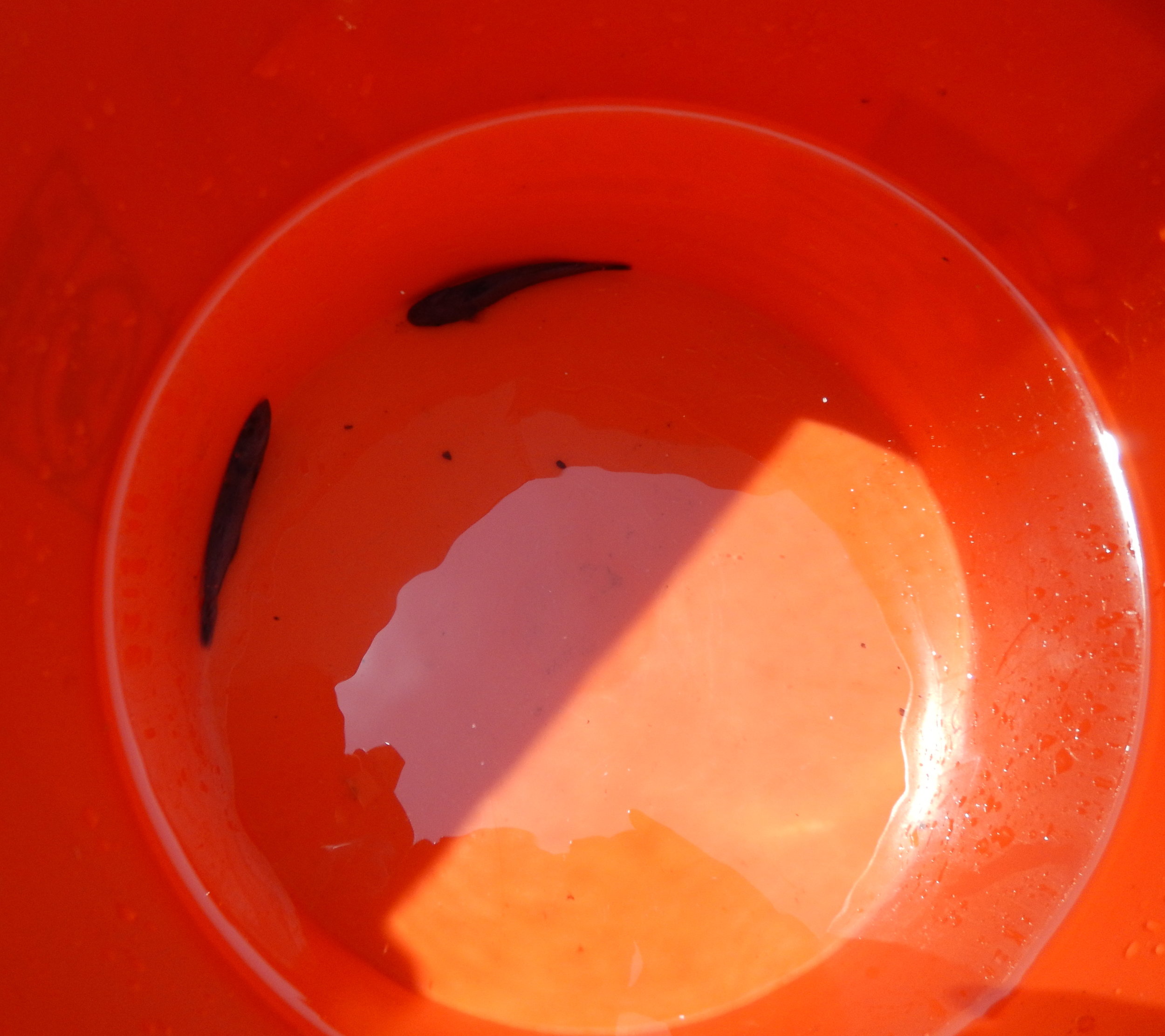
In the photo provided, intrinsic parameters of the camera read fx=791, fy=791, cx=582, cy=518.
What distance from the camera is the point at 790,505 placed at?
2104 millimetres

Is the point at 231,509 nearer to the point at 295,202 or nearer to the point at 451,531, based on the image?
the point at 451,531

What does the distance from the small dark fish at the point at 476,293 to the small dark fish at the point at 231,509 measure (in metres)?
0.47

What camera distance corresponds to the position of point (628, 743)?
6.53ft

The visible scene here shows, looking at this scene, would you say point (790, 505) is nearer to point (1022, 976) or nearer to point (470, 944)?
point (1022, 976)

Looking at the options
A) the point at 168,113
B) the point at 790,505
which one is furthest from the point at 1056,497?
the point at 168,113

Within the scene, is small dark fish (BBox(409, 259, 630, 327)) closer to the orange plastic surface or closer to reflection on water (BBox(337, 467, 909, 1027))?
the orange plastic surface

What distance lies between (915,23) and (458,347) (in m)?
1.28

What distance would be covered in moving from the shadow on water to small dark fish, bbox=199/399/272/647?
0.04m

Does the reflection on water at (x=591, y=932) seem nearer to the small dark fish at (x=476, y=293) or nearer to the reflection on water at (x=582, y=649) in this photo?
the reflection on water at (x=582, y=649)

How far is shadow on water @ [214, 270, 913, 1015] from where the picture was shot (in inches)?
75.0

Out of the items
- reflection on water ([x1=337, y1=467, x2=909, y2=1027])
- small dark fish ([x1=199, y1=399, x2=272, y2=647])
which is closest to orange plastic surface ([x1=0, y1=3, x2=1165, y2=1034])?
small dark fish ([x1=199, y1=399, x2=272, y2=647])

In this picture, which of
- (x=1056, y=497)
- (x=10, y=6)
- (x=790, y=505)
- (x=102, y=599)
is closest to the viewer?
(x=10, y=6)

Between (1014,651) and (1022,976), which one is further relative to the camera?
(1014,651)

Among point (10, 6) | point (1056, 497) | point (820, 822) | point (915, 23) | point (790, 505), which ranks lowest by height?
point (820, 822)
